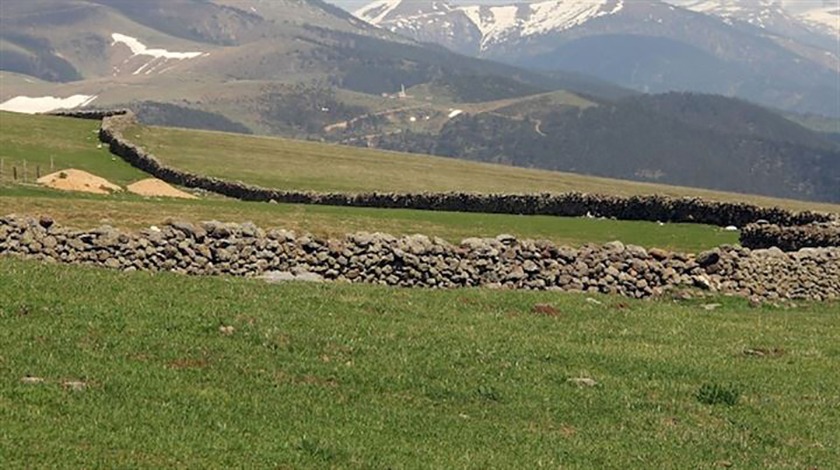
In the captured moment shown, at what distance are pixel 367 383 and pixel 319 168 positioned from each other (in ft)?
288

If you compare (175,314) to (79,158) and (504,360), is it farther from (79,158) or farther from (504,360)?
(79,158)

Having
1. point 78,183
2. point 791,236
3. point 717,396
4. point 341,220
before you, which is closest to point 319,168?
point 78,183

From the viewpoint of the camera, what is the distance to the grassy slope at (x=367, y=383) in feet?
52.2

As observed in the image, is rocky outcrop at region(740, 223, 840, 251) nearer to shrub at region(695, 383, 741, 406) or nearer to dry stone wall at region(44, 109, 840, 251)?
dry stone wall at region(44, 109, 840, 251)

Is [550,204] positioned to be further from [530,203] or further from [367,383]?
[367,383]

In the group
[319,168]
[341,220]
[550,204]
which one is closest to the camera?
[341,220]

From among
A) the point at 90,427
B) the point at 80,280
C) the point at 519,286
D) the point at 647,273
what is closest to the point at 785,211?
the point at 647,273

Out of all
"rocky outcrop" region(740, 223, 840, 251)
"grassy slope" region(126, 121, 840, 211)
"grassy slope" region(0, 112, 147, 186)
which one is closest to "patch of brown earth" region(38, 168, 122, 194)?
"grassy slope" region(0, 112, 147, 186)

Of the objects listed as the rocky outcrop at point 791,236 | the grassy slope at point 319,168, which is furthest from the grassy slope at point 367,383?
the grassy slope at point 319,168

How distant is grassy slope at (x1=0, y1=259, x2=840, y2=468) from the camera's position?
626 inches

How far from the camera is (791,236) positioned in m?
49.2

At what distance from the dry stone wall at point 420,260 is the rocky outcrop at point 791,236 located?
7.72 metres

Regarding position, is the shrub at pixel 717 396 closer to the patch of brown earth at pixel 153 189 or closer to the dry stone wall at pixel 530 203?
the dry stone wall at pixel 530 203

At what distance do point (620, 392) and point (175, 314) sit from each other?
1026 cm
